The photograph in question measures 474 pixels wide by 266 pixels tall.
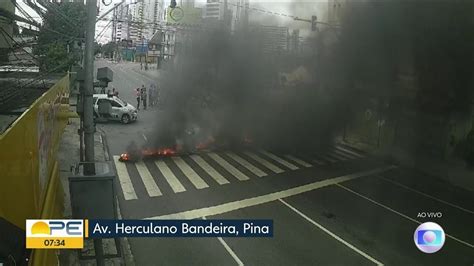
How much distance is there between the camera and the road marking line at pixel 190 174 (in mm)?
10156

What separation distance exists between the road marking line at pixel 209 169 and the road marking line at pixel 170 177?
99 centimetres

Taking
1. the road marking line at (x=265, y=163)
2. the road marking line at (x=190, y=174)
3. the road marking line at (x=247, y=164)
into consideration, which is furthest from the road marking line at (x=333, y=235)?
the road marking line at (x=265, y=163)

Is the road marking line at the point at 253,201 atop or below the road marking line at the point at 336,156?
below

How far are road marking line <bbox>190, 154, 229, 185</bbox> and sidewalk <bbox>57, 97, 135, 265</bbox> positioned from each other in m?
2.68

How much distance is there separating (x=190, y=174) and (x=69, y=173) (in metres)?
3.01

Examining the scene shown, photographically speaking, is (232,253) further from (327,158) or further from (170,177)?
(327,158)

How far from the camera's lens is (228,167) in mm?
12023

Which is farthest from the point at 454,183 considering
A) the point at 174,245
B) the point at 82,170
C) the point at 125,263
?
the point at 82,170

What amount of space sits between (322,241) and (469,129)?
7.27 metres

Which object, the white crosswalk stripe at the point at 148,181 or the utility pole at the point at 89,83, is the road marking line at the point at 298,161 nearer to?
the white crosswalk stripe at the point at 148,181

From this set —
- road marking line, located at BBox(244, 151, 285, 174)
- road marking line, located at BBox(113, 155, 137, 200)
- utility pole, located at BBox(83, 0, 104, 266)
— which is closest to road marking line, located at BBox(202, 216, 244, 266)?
utility pole, located at BBox(83, 0, 104, 266)

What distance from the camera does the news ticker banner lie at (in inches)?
138

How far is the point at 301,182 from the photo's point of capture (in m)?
10.6

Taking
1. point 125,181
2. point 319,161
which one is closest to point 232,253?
point 125,181
